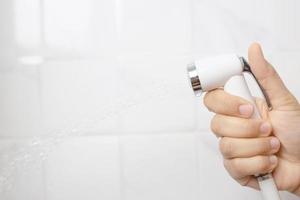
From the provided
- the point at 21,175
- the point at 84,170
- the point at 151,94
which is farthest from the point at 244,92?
the point at 21,175

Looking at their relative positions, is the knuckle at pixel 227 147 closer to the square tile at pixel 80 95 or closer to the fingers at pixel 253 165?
the fingers at pixel 253 165

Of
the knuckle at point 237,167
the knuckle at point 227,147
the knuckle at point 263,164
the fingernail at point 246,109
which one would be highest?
the fingernail at point 246,109

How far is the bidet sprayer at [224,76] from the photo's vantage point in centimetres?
58

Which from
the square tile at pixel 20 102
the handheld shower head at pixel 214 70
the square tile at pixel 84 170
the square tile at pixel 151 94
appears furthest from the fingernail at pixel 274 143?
the square tile at pixel 20 102

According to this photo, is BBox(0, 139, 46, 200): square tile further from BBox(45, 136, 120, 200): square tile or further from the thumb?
the thumb

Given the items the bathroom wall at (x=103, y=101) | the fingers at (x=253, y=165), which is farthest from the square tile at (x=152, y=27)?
the fingers at (x=253, y=165)

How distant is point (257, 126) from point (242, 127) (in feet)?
0.08

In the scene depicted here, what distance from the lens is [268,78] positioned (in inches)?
23.0

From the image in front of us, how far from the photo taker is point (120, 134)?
0.81 meters

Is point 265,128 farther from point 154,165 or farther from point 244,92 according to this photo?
point 154,165

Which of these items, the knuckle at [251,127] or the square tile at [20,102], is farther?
the square tile at [20,102]

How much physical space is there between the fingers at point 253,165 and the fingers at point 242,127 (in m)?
0.04

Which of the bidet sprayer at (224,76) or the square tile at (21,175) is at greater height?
the bidet sprayer at (224,76)

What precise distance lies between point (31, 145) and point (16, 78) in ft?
0.48
